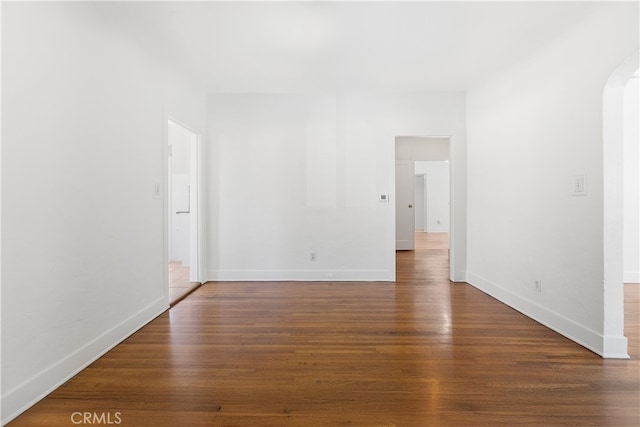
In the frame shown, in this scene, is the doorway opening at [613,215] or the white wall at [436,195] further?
the white wall at [436,195]

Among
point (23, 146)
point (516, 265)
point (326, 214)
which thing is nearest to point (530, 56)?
point (516, 265)

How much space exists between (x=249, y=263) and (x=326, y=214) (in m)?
1.27

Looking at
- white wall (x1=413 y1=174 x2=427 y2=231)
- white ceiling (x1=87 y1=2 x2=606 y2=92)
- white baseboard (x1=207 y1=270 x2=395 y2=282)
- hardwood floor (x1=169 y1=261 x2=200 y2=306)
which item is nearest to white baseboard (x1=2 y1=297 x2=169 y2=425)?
hardwood floor (x1=169 y1=261 x2=200 y2=306)

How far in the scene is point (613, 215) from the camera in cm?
210

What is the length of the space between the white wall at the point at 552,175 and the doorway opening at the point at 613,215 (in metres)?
0.03

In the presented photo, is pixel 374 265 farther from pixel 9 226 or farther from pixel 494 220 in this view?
pixel 9 226

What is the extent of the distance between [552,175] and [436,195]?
29.8 ft

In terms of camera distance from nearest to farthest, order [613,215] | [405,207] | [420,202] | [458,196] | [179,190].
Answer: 1. [613,215]
2. [458,196]
3. [179,190]
4. [405,207]
5. [420,202]

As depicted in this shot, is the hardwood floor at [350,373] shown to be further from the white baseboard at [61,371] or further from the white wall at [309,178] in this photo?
the white wall at [309,178]

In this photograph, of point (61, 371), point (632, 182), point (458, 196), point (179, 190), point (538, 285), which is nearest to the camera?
point (61, 371)

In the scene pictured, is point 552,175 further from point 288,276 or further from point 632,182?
point 288,276

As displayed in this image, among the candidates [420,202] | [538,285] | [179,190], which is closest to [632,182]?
[538,285]

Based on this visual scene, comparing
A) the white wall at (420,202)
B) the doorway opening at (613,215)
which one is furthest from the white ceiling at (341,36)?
the white wall at (420,202)

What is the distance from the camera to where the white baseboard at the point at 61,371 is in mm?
1492
